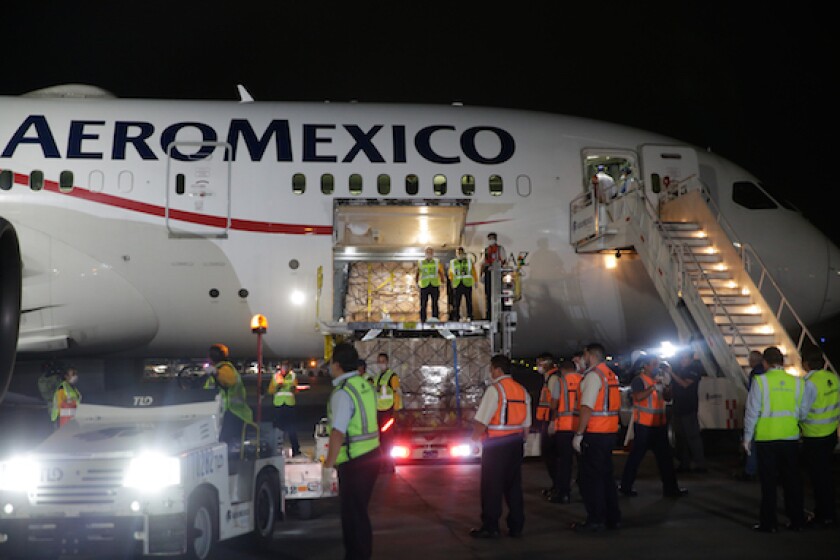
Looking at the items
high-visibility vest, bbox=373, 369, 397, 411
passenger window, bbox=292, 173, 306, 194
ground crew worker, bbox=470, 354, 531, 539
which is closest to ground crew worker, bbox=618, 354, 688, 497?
ground crew worker, bbox=470, 354, 531, 539

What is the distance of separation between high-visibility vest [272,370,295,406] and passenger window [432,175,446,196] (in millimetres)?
4294

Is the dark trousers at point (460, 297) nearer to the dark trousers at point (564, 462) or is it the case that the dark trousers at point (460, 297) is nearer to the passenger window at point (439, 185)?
the passenger window at point (439, 185)

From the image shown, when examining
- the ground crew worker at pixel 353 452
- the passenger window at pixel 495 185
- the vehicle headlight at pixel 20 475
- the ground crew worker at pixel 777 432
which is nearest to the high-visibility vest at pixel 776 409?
the ground crew worker at pixel 777 432

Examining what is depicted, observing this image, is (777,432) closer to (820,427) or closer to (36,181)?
(820,427)

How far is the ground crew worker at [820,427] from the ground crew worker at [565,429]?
248 centimetres

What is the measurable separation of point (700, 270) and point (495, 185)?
3.93 metres

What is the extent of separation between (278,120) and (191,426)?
389 inches

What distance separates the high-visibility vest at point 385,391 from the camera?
13250 mm

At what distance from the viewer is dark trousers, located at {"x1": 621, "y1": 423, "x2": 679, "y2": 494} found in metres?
10.9

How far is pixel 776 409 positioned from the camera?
29.0 feet

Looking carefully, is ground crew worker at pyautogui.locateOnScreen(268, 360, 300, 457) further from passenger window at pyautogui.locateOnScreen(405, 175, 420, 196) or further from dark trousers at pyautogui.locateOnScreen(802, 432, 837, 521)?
dark trousers at pyautogui.locateOnScreen(802, 432, 837, 521)

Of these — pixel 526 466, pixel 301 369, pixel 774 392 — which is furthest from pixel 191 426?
pixel 301 369

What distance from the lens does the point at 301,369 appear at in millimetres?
51969

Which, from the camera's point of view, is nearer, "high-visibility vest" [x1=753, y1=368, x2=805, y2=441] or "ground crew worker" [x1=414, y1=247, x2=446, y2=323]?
"high-visibility vest" [x1=753, y1=368, x2=805, y2=441]
